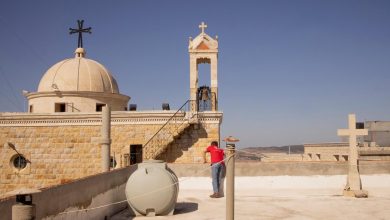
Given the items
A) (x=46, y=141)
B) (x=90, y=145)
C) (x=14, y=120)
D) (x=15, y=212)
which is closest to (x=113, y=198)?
(x=15, y=212)

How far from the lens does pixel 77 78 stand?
Answer: 21781 millimetres

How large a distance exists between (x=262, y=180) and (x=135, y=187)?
581 centimetres

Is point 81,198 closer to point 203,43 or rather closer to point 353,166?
point 353,166

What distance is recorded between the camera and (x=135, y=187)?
923cm

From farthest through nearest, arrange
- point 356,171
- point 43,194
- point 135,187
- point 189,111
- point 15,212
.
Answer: point 189,111 → point 356,171 → point 135,187 → point 43,194 → point 15,212

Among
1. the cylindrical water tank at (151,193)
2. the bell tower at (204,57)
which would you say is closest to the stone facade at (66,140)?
the bell tower at (204,57)

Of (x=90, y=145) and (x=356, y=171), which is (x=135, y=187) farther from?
(x=90, y=145)

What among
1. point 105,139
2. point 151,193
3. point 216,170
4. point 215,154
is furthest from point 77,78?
point 151,193

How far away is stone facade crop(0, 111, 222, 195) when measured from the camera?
18000 millimetres

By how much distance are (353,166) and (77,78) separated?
1588 cm

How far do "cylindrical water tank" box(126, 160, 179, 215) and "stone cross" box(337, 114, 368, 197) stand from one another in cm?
605

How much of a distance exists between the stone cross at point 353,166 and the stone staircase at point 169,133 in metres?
6.97

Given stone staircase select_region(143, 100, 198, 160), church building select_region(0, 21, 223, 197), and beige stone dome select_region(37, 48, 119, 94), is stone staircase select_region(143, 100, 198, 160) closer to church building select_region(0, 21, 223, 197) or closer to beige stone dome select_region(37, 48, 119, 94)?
church building select_region(0, 21, 223, 197)

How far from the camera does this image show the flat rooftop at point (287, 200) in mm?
9281
